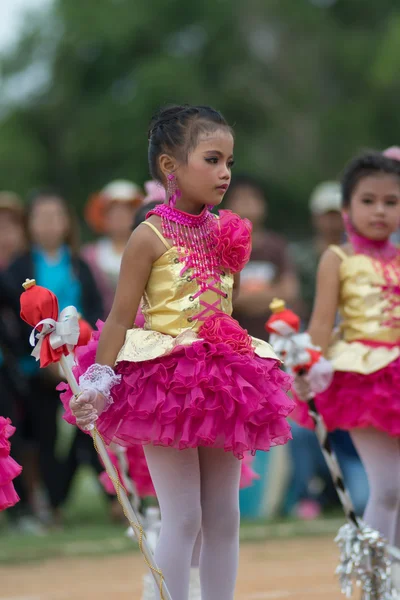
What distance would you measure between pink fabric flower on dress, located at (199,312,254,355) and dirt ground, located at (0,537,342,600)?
6.52 ft

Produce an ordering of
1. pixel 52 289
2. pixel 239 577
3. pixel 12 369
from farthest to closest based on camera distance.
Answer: pixel 12 369 → pixel 52 289 → pixel 239 577

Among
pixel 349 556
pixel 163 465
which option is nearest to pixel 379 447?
pixel 349 556

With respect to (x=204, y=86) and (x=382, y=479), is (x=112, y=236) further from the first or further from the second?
(x=204, y=86)

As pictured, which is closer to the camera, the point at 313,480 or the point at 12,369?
the point at 12,369

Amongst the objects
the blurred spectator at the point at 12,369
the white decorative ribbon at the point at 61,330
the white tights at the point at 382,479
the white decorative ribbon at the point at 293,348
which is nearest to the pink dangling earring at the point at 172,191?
the white decorative ribbon at the point at 61,330

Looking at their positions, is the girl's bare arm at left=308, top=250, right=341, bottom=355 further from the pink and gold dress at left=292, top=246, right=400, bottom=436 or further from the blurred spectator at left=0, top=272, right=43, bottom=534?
the blurred spectator at left=0, top=272, right=43, bottom=534

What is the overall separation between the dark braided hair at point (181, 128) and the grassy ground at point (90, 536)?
135 inches

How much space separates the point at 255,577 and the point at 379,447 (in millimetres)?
1591

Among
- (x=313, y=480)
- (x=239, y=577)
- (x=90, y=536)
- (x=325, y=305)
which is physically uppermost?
(x=325, y=305)

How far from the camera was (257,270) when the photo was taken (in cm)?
783

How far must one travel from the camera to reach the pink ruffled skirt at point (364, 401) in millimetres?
4711

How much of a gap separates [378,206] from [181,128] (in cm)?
126

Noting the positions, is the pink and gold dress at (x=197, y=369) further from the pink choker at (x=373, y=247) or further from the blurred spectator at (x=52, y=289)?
the blurred spectator at (x=52, y=289)

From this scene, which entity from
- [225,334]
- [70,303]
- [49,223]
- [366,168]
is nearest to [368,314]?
[366,168]
